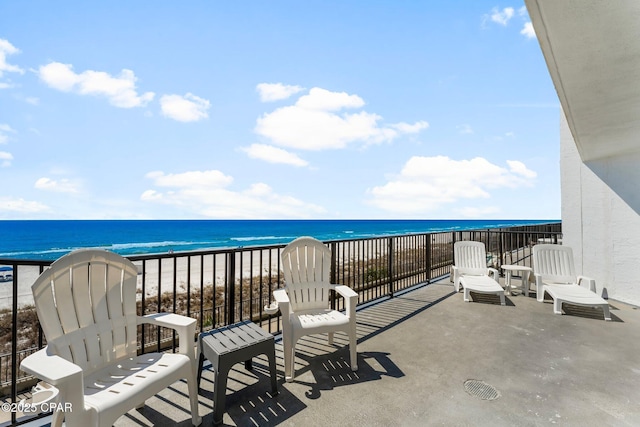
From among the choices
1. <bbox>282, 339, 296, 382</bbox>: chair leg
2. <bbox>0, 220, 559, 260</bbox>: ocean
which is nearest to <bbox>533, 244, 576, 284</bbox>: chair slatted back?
<bbox>282, 339, 296, 382</bbox>: chair leg

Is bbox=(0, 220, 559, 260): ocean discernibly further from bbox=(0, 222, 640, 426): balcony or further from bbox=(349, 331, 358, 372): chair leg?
bbox=(349, 331, 358, 372): chair leg

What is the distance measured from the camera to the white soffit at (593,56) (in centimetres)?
163

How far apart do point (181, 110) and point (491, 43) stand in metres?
11.3

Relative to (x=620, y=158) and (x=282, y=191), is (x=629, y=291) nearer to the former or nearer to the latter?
(x=620, y=158)

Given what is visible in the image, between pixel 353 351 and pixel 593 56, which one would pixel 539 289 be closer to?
Answer: pixel 593 56

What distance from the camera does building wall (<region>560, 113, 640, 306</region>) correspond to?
4.55 metres

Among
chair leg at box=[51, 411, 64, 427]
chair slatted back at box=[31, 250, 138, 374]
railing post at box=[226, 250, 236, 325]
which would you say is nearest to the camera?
chair leg at box=[51, 411, 64, 427]

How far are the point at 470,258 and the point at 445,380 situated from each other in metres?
3.62

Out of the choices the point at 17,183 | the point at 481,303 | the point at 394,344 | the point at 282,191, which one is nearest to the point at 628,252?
the point at 481,303

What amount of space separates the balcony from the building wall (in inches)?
57.8

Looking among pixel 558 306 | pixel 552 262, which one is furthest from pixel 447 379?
pixel 552 262

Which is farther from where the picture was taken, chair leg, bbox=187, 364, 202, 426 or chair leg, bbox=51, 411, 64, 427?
chair leg, bbox=187, 364, 202, 426

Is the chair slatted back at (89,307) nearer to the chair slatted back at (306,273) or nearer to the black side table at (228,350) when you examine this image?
the black side table at (228,350)

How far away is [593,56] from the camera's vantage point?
2.07 m
